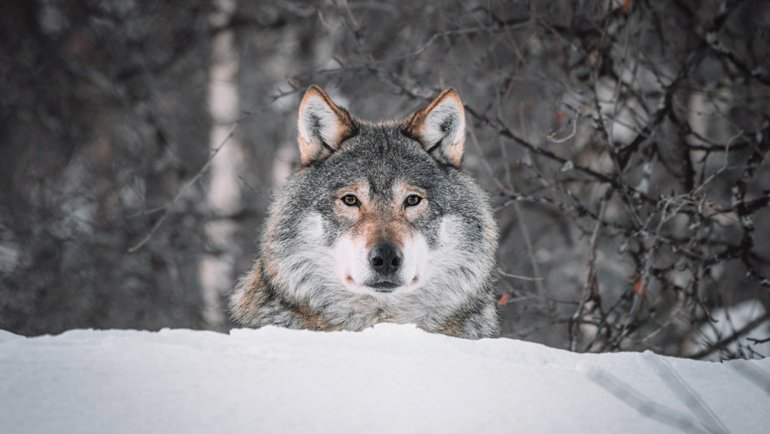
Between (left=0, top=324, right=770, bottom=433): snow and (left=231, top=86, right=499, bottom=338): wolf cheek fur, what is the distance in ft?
3.56

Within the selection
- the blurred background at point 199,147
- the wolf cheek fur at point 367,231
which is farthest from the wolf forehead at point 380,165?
the blurred background at point 199,147

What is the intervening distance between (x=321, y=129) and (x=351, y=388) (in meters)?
2.19

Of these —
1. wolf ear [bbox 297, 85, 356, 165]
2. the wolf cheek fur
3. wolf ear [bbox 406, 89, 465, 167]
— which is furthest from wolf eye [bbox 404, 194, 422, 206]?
wolf ear [bbox 297, 85, 356, 165]

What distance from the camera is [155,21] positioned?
10984 mm

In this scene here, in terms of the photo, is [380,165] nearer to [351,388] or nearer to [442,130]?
[442,130]

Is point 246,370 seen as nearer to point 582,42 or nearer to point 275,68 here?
point 582,42

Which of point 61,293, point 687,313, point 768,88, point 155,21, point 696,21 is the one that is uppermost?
point 155,21

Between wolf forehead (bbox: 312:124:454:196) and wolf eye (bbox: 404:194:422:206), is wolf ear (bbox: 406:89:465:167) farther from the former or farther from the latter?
wolf eye (bbox: 404:194:422:206)

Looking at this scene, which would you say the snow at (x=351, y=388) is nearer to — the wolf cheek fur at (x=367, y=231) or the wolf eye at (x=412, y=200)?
the wolf cheek fur at (x=367, y=231)

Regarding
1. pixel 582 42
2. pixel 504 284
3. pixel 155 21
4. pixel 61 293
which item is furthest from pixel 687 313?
pixel 155 21

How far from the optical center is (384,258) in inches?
139

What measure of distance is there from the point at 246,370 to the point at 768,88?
4.78 metres

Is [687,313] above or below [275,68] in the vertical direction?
below

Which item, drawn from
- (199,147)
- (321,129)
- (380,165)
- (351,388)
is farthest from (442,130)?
(199,147)
